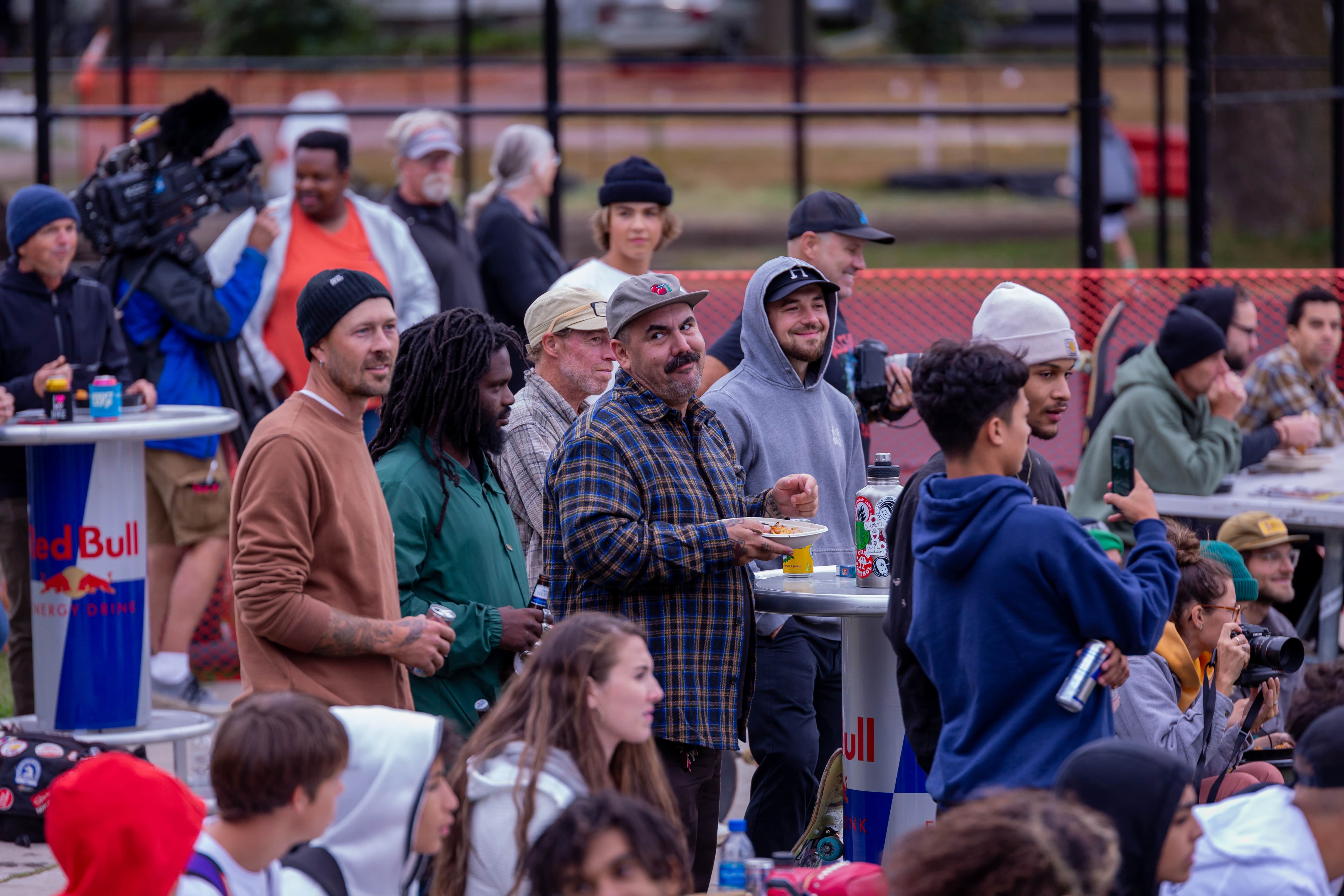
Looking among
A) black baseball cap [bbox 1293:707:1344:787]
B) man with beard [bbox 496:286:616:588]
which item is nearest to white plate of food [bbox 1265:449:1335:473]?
man with beard [bbox 496:286:616:588]

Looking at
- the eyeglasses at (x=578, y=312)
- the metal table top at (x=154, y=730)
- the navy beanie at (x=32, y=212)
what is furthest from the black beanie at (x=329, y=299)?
the navy beanie at (x=32, y=212)

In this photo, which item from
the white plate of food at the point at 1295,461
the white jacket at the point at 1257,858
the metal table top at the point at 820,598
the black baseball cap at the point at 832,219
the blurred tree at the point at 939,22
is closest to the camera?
the white jacket at the point at 1257,858

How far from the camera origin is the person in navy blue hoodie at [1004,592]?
339cm

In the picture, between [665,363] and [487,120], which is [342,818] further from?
[487,120]

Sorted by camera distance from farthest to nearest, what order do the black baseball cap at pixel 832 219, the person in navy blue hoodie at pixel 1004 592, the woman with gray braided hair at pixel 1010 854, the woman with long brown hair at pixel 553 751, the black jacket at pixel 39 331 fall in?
the black jacket at pixel 39 331
the black baseball cap at pixel 832 219
the person in navy blue hoodie at pixel 1004 592
the woman with long brown hair at pixel 553 751
the woman with gray braided hair at pixel 1010 854

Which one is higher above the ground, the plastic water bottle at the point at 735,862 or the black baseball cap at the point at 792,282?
the black baseball cap at the point at 792,282

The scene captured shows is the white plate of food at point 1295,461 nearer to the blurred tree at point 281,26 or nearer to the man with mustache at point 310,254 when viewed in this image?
the man with mustache at point 310,254

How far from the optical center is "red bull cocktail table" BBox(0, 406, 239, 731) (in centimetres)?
580

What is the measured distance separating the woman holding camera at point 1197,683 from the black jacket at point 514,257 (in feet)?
11.4

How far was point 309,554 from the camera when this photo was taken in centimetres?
400

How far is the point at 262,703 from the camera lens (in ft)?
10.1

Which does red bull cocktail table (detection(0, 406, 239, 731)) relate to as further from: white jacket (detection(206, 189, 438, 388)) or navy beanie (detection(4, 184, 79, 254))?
white jacket (detection(206, 189, 438, 388))

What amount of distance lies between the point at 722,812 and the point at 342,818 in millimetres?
3005

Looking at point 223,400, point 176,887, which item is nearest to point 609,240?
point 223,400
